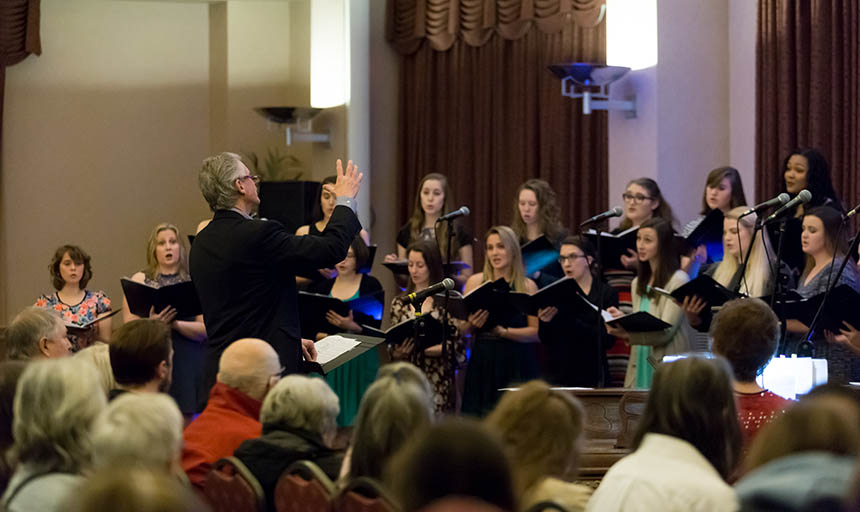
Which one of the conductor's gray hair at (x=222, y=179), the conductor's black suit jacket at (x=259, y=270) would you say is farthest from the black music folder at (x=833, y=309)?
the conductor's gray hair at (x=222, y=179)

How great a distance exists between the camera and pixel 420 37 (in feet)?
29.6

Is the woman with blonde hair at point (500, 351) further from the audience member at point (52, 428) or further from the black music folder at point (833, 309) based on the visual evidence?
the audience member at point (52, 428)

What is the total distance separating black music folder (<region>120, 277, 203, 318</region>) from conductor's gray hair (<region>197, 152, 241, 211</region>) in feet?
5.45

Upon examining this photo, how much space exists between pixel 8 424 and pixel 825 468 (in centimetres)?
210

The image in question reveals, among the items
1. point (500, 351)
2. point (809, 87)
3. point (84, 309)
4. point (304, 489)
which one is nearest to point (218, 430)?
point (304, 489)

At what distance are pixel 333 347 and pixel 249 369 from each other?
106cm

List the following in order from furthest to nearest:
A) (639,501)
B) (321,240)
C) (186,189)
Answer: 1. (186,189)
2. (321,240)
3. (639,501)

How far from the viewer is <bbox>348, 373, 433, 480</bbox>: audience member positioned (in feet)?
9.14

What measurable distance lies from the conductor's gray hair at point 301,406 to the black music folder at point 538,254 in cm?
326

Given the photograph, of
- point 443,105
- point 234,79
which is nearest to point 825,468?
point 443,105

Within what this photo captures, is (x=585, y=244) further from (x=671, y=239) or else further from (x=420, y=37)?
(x=420, y=37)

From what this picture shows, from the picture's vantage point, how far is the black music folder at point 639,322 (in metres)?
5.52

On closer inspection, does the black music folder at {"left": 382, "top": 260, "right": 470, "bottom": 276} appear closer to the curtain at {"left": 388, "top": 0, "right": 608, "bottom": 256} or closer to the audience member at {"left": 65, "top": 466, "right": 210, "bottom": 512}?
the curtain at {"left": 388, "top": 0, "right": 608, "bottom": 256}

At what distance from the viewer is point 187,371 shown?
6508 mm
